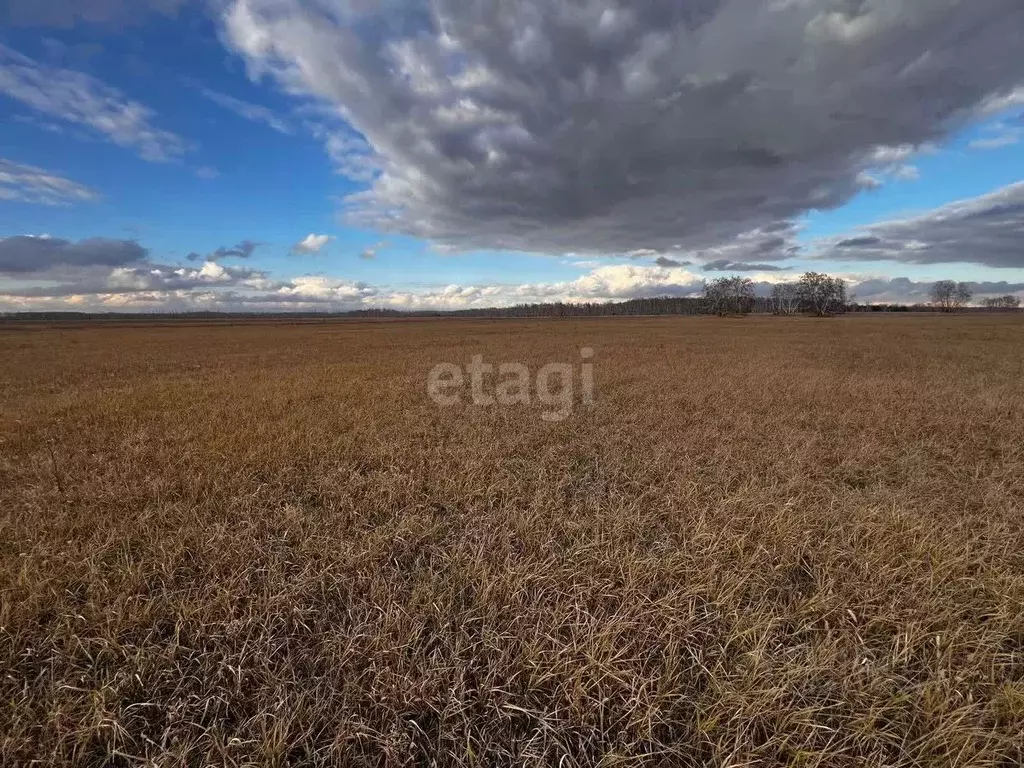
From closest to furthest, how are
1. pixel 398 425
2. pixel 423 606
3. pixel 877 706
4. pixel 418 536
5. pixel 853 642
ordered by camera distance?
pixel 877 706 < pixel 853 642 < pixel 423 606 < pixel 418 536 < pixel 398 425

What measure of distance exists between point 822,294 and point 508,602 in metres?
161

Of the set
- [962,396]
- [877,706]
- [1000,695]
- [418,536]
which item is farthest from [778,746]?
[962,396]

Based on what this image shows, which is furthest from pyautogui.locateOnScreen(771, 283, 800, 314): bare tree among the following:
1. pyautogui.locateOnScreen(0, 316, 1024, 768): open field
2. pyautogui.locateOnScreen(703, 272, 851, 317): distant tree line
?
pyautogui.locateOnScreen(0, 316, 1024, 768): open field

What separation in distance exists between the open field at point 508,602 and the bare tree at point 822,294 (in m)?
150

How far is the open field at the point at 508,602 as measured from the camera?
2750mm

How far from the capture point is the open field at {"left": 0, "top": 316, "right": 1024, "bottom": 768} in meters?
2.75

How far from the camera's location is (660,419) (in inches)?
449

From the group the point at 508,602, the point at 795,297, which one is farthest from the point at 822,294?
the point at 508,602

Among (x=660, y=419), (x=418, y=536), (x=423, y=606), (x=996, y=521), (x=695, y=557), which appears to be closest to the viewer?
(x=423, y=606)

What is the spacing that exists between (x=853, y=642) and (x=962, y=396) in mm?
15055

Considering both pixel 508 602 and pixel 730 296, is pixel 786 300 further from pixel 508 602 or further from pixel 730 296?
pixel 508 602

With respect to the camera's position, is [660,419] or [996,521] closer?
[996,521]

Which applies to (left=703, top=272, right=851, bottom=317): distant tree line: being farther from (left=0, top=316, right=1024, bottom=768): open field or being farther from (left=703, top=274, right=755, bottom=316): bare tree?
(left=0, top=316, right=1024, bottom=768): open field

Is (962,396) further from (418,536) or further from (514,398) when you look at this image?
(418,536)
